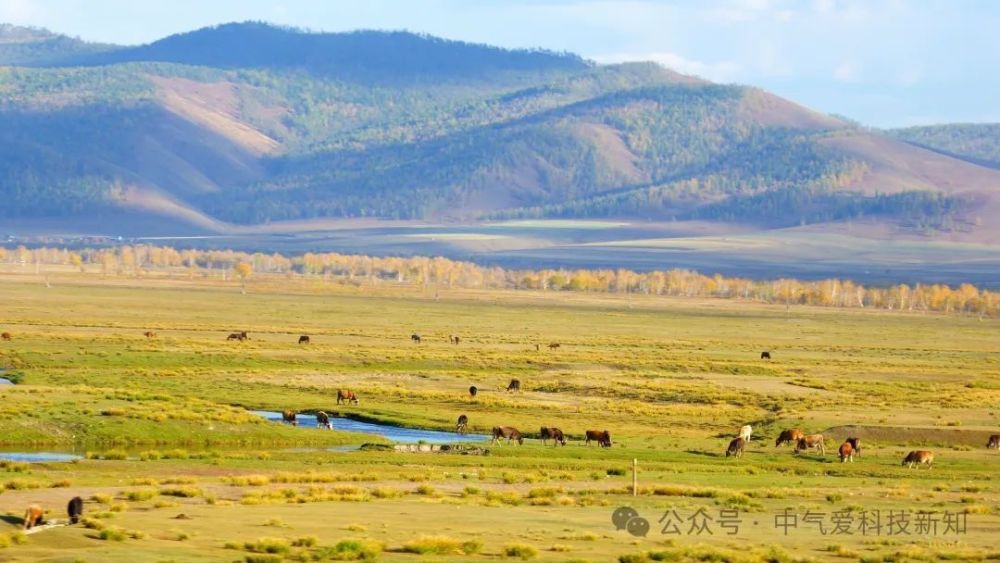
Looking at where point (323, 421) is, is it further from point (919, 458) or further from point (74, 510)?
point (74, 510)

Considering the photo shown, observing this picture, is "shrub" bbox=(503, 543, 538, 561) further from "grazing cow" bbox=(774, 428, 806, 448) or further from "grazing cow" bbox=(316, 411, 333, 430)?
"grazing cow" bbox=(316, 411, 333, 430)

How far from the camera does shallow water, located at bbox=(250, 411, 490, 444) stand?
179ft

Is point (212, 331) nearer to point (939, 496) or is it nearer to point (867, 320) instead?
point (939, 496)

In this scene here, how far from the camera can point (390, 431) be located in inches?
2272

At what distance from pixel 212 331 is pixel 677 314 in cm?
6699

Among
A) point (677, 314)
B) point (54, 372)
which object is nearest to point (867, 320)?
point (677, 314)

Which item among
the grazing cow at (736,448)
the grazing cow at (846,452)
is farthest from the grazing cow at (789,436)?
the grazing cow at (846,452)

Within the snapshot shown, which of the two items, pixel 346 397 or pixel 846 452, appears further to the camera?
pixel 346 397

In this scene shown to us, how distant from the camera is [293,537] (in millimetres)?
31312

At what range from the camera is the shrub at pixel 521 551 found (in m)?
30.2

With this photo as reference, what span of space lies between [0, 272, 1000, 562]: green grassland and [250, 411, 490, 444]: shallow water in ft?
4.17

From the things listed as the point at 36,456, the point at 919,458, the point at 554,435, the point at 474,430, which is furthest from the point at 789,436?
the point at 36,456

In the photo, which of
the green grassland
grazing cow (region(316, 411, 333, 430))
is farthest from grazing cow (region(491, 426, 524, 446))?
grazing cow (region(316, 411, 333, 430))

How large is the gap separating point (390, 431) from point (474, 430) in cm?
252
